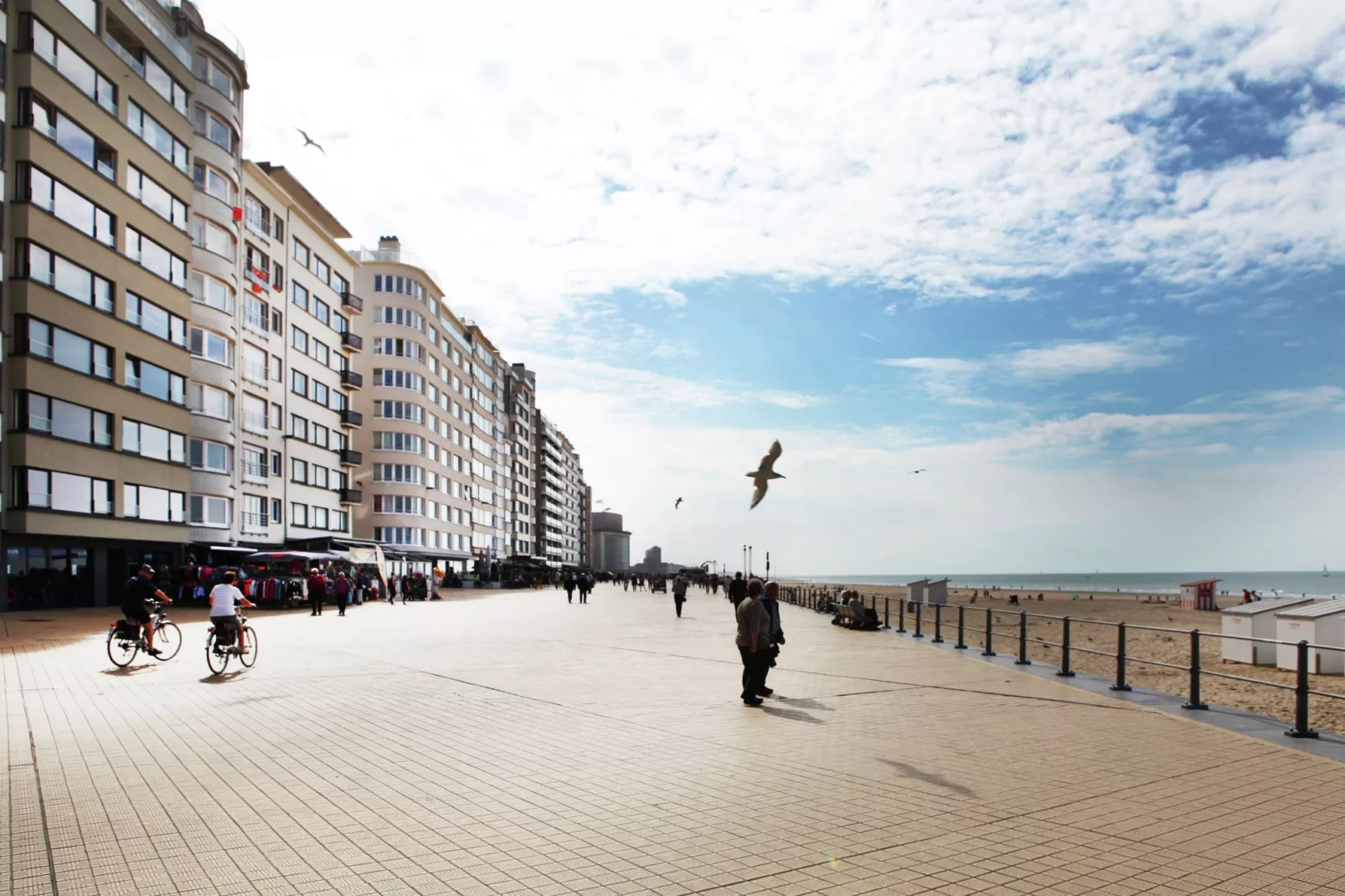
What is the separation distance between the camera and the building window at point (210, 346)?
4259cm

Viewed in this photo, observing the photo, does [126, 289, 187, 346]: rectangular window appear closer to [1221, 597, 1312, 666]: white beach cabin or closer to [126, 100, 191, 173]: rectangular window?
[126, 100, 191, 173]: rectangular window

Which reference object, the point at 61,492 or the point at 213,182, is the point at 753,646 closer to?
the point at 61,492

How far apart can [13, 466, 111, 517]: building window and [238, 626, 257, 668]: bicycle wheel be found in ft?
66.1

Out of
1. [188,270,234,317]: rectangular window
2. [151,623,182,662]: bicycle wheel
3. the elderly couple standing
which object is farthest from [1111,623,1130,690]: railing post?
[188,270,234,317]: rectangular window

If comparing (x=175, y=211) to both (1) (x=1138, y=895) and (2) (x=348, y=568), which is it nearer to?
(2) (x=348, y=568)

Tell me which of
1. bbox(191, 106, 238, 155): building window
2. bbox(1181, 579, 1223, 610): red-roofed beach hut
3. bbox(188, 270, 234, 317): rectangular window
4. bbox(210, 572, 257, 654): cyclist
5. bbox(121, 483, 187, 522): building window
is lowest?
bbox(1181, 579, 1223, 610): red-roofed beach hut

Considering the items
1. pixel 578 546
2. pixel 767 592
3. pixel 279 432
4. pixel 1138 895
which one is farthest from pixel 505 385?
pixel 1138 895

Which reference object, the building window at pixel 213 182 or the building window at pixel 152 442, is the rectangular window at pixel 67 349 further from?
the building window at pixel 213 182

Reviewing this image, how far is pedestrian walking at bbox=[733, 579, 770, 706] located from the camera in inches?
437

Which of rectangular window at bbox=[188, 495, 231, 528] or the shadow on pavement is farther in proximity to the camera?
rectangular window at bbox=[188, 495, 231, 528]

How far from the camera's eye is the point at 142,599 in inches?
592

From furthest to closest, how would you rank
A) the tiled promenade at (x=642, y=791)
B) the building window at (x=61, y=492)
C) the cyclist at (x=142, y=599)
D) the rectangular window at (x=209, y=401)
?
the rectangular window at (x=209, y=401) → the building window at (x=61, y=492) → the cyclist at (x=142, y=599) → the tiled promenade at (x=642, y=791)

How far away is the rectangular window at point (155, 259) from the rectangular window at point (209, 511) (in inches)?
371

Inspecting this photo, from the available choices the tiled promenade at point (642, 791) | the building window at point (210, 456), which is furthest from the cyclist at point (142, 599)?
the building window at point (210, 456)
